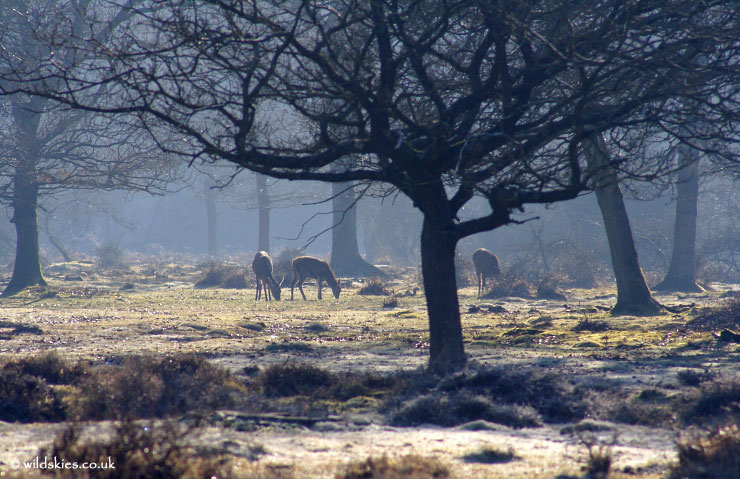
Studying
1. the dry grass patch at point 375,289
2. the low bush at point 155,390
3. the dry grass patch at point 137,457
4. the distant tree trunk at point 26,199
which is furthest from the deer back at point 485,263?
the dry grass patch at point 137,457

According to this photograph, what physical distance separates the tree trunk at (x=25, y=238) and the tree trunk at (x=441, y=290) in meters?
18.8

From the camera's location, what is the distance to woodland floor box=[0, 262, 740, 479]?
4.56 metres

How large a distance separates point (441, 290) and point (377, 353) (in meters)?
2.14

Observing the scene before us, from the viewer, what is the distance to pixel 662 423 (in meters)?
5.54

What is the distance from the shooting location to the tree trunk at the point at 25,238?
73.9ft

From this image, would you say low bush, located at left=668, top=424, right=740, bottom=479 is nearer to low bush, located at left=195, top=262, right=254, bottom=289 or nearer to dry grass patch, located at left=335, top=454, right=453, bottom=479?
dry grass patch, located at left=335, top=454, right=453, bottom=479

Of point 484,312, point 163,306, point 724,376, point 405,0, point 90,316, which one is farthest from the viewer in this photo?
point 163,306

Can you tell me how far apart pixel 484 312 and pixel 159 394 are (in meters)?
12.3

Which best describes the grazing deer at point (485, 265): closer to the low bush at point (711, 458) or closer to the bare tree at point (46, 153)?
the bare tree at point (46, 153)

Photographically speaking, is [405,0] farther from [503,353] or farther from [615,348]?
[615,348]

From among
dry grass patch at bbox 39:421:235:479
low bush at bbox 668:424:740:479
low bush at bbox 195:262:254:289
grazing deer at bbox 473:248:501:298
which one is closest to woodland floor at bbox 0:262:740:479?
low bush at bbox 668:424:740:479

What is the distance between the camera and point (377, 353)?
9.73m

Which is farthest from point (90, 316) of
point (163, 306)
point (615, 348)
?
point (615, 348)

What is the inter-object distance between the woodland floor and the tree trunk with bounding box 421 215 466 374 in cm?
60
